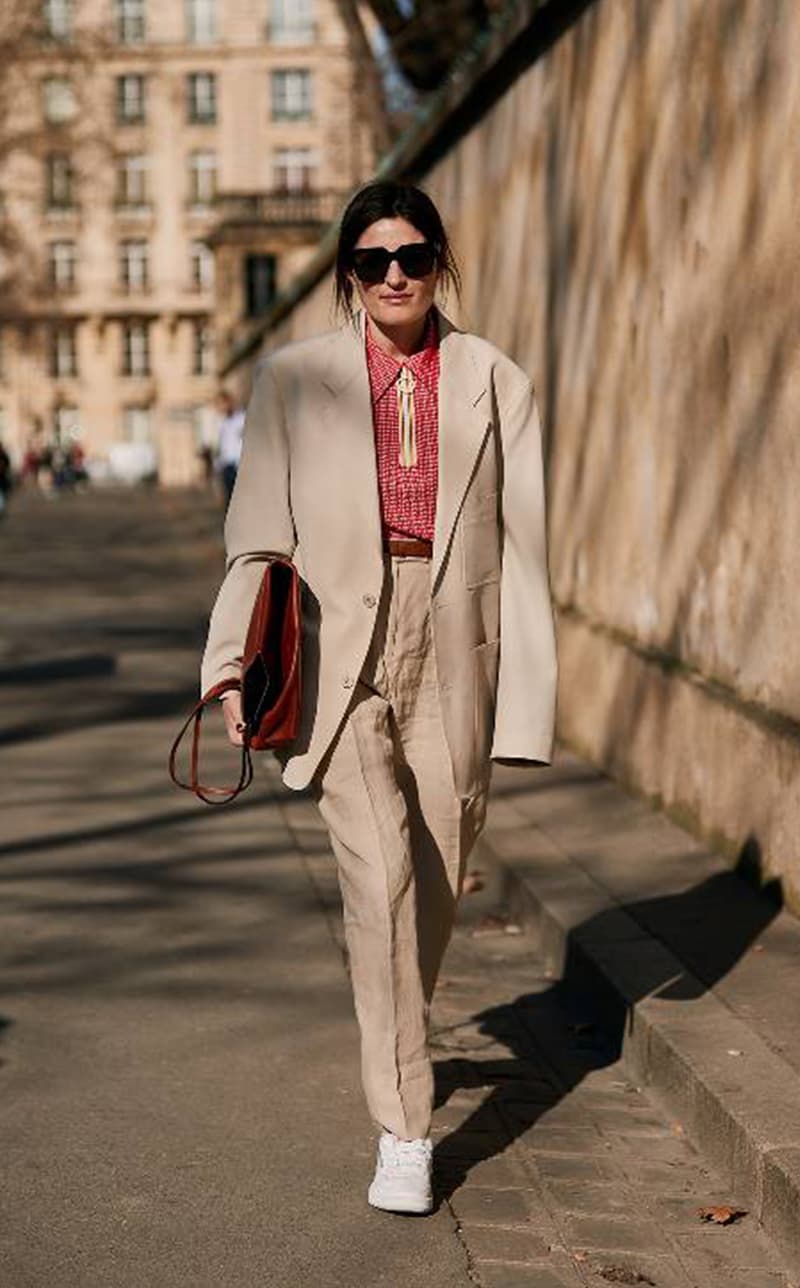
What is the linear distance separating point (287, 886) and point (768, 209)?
2701 mm

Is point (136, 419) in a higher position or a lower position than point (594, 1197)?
lower

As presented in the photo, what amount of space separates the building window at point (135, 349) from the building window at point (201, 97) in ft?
30.2

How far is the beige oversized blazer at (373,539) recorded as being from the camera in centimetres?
487

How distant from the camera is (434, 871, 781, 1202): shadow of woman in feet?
18.5

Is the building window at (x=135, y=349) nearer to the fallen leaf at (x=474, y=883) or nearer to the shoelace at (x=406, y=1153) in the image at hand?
the fallen leaf at (x=474, y=883)

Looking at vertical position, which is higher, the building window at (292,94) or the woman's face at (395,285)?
the woman's face at (395,285)

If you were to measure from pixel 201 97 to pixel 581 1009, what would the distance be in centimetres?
9839

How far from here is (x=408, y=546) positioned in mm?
4926

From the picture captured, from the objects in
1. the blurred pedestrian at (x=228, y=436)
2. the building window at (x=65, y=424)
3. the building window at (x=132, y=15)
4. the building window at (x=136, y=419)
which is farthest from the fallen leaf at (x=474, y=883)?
the building window at (x=136, y=419)

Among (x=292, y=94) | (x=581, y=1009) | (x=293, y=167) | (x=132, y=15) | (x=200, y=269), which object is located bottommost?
(x=200, y=269)

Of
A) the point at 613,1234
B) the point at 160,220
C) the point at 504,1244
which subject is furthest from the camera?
the point at 160,220

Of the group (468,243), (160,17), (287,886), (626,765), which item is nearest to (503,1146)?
(287,886)

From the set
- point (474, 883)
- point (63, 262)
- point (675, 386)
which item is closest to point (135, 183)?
point (63, 262)

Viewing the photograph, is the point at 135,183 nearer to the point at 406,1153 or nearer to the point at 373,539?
the point at 373,539
